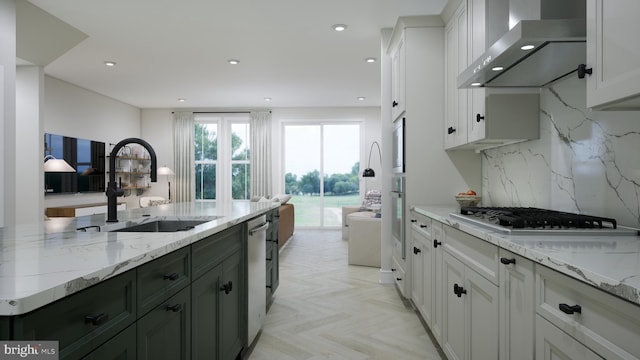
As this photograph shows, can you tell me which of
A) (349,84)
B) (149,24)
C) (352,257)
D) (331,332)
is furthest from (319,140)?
(331,332)

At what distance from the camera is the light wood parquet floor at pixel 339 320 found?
242cm

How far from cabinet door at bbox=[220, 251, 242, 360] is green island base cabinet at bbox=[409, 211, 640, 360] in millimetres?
1141

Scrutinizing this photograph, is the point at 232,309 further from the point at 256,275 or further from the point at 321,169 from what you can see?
the point at 321,169

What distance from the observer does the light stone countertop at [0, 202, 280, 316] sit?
0.70m

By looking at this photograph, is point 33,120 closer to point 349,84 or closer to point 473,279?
point 349,84

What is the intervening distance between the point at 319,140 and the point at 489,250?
290 inches

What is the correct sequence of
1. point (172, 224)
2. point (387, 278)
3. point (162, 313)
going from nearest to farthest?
point (162, 313), point (172, 224), point (387, 278)

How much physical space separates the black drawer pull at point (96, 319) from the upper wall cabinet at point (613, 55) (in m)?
1.53

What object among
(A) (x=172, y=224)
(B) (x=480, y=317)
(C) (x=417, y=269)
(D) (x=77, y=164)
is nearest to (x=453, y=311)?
(B) (x=480, y=317)

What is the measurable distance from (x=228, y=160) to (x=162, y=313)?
775 cm

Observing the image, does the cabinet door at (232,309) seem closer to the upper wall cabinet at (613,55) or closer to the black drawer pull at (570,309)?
the black drawer pull at (570,309)

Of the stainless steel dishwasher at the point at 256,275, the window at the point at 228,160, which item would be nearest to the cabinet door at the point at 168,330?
the stainless steel dishwasher at the point at 256,275

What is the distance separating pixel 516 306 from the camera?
51.1 inches

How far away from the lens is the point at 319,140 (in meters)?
8.74
